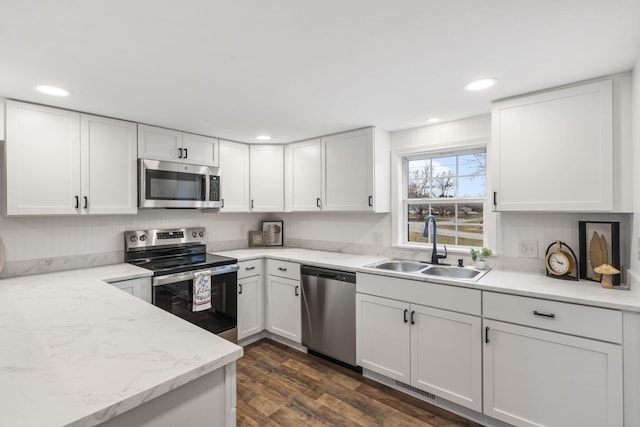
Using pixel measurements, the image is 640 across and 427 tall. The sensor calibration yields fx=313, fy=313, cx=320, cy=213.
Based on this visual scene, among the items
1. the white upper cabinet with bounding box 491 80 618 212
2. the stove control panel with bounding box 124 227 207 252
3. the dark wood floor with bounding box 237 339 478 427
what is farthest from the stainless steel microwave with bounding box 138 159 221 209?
the white upper cabinet with bounding box 491 80 618 212

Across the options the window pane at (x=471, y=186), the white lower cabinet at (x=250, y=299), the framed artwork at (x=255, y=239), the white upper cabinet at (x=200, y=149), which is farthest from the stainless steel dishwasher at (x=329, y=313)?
the white upper cabinet at (x=200, y=149)

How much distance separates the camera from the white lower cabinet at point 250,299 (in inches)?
122

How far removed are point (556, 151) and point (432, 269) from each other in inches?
47.5

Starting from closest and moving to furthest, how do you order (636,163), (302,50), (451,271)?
1. (302,50)
2. (636,163)
3. (451,271)

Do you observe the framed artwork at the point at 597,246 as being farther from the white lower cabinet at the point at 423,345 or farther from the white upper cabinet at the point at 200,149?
the white upper cabinet at the point at 200,149

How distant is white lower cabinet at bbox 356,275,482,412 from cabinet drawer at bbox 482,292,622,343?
13 centimetres

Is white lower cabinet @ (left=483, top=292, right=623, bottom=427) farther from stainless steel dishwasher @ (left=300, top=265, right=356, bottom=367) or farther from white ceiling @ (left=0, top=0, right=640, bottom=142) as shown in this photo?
white ceiling @ (left=0, top=0, right=640, bottom=142)

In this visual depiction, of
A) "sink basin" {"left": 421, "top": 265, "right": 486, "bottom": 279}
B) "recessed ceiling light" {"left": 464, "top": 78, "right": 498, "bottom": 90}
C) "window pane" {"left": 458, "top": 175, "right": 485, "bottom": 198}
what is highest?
"recessed ceiling light" {"left": 464, "top": 78, "right": 498, "bottom": 90}

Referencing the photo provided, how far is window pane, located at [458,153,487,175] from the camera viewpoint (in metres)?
2.69

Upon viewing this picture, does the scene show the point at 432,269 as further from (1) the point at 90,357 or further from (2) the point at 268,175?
(1) the point at 90,357

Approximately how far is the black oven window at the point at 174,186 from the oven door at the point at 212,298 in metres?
0.77

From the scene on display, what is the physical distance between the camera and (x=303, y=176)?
11.5ft

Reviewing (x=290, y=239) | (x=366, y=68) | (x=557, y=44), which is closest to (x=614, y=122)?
(x=557, y=44)

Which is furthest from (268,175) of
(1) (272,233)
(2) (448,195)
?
(2) (448,195)
